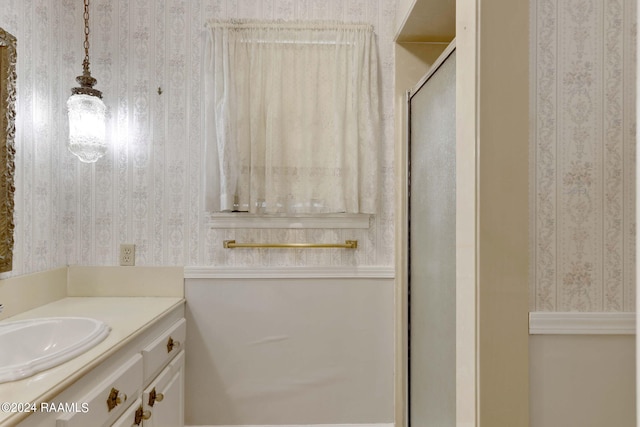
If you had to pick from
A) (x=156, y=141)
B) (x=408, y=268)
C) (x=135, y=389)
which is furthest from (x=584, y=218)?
(x=156, y=141)

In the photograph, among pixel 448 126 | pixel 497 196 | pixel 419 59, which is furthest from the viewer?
pixel 419 59

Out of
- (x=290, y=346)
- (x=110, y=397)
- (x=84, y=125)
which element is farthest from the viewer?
(x=290, y=346)

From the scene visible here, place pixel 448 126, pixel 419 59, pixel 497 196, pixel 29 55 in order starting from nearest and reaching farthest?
pixel 497 196 < pixel 448 126 < pixel 29 55 < pixel 419 59

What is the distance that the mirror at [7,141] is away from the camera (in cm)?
143

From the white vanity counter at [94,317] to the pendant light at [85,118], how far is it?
65 centimetres

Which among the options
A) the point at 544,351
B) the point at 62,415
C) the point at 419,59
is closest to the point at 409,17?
the point at 419,59

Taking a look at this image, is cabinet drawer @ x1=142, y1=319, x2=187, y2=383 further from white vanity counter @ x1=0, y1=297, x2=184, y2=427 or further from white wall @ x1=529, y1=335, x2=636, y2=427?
white wall @ x1=529, y1=335, x2=636, y2=427

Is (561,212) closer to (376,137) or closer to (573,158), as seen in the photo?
(573,158)

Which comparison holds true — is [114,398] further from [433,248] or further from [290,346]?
[433,248]

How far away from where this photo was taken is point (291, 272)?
Answer: 192cm

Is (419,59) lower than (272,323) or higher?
higher

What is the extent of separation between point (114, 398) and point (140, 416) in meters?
0.23

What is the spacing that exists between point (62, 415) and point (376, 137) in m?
1.57

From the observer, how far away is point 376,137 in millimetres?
1892
